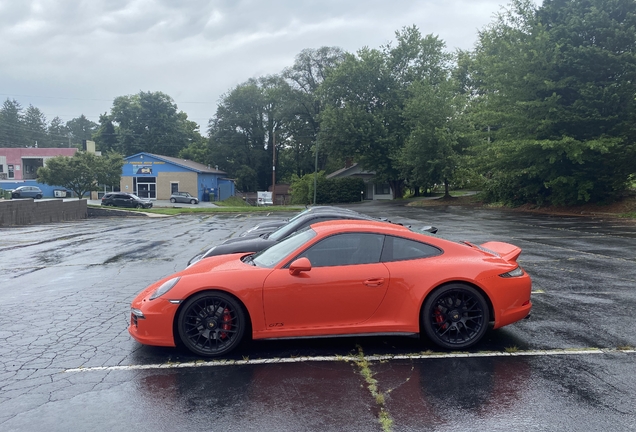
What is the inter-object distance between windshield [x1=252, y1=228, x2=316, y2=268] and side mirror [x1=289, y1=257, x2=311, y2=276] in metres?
0.31

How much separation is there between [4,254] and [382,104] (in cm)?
4318

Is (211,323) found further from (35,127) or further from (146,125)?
(35,127)

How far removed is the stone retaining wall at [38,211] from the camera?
84.4 ft

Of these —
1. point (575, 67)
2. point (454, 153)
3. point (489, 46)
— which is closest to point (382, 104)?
point (454, 153)

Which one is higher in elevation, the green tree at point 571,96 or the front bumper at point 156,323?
the green tree at point 571,96

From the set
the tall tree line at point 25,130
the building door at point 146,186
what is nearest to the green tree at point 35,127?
the tall tree line at point 25,130

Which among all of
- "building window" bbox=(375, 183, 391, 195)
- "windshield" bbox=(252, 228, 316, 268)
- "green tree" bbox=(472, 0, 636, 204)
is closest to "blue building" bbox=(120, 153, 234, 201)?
"building window" bbox=(375, 183, 391, 195)

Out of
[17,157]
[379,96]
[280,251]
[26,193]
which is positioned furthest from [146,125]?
[280,251]

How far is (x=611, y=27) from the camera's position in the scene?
78.8ft

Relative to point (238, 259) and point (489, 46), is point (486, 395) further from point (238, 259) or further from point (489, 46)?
point (489, 46)

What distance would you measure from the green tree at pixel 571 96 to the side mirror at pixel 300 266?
22361 mm

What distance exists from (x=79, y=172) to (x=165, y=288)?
40.1 meters

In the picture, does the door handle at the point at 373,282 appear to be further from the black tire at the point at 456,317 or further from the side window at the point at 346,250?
the black tire at the point at 456,317

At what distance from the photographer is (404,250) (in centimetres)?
530
